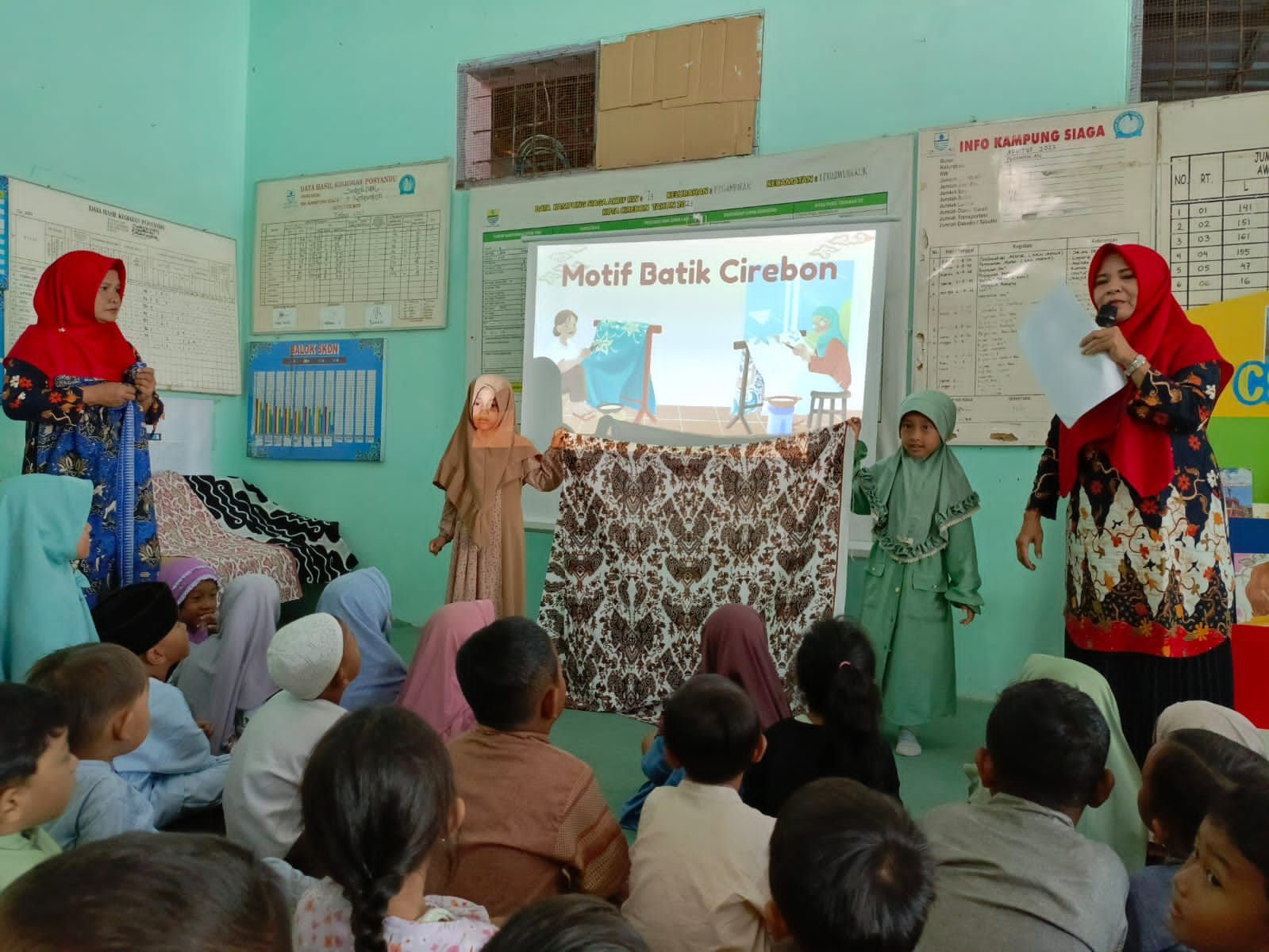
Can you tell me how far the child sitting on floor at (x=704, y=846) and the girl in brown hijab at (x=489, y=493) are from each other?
218 cm

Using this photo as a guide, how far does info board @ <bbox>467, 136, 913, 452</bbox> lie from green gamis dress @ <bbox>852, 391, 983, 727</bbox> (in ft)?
2.11

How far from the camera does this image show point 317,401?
195 inches

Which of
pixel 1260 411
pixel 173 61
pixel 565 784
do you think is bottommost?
pixel 565 784

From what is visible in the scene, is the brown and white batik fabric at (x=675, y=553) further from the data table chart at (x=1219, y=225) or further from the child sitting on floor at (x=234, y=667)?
the data table chart at (x=1219, y=225)

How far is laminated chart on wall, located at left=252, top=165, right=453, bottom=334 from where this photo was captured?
466 cm

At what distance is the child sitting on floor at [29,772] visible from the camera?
1.19 m

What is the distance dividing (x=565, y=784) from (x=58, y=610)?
1.68m

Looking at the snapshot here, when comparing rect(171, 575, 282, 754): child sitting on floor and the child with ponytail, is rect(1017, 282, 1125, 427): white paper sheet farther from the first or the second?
rect(171, 575, 282, 754): child sitting on floor

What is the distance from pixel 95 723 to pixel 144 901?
1335mm

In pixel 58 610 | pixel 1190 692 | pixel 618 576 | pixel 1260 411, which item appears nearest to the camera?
pixel 1190 692

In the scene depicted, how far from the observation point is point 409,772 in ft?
3.25

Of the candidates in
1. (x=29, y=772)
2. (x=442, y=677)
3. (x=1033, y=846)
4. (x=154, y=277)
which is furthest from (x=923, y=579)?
(x=154, y=277)

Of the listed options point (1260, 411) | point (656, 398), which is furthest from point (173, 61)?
point (1260, 411)

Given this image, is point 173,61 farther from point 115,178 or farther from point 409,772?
point 409,772
